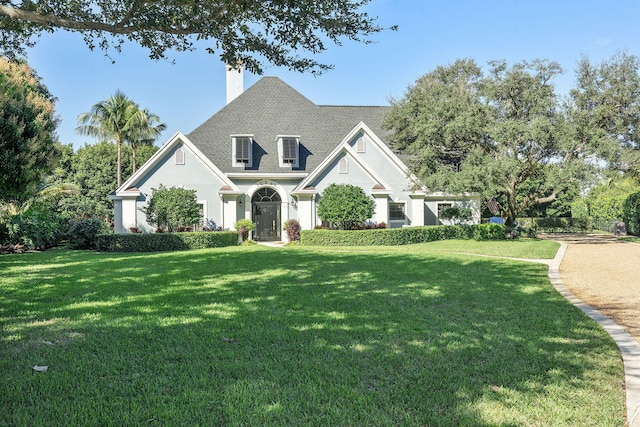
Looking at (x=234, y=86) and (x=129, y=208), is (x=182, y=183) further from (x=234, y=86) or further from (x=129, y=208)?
(x=234, y=86)

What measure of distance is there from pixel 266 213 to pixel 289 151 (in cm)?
424

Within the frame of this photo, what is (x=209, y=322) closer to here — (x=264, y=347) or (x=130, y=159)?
(x=264, y=347)

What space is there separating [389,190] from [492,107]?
7.31m

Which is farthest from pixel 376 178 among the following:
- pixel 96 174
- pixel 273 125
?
pixel 96 174

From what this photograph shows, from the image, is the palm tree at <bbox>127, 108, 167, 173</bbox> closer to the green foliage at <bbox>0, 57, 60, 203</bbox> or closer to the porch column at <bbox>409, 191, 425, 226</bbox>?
the porch column at <bbox>409, 191, 425, 226</bbox>

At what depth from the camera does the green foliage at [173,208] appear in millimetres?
22469

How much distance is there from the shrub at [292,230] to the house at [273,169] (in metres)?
0.41

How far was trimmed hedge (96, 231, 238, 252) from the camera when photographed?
67.1ft

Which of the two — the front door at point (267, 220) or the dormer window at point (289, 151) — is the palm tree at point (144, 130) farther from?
the front door at point (267, 220)

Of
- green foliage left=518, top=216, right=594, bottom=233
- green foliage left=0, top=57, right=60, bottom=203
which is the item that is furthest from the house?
green foliage left=0, top=57, right=60, bottom=203

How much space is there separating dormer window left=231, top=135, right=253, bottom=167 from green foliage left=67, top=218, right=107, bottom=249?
893 cm

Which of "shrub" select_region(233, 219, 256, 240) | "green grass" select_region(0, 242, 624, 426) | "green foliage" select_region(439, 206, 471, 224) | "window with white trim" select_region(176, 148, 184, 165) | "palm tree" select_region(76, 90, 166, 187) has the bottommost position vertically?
"green grass" select_region(0, 242, 624, 426)

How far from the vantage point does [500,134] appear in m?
22.0

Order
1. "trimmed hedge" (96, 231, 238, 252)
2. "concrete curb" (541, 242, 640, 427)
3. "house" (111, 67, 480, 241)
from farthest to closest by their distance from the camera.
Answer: "house" (111, 67, 480, 241), "trimmed hedge" (96, 231, 238, 252), "concrete curb" (541, 242, 640, 427)
